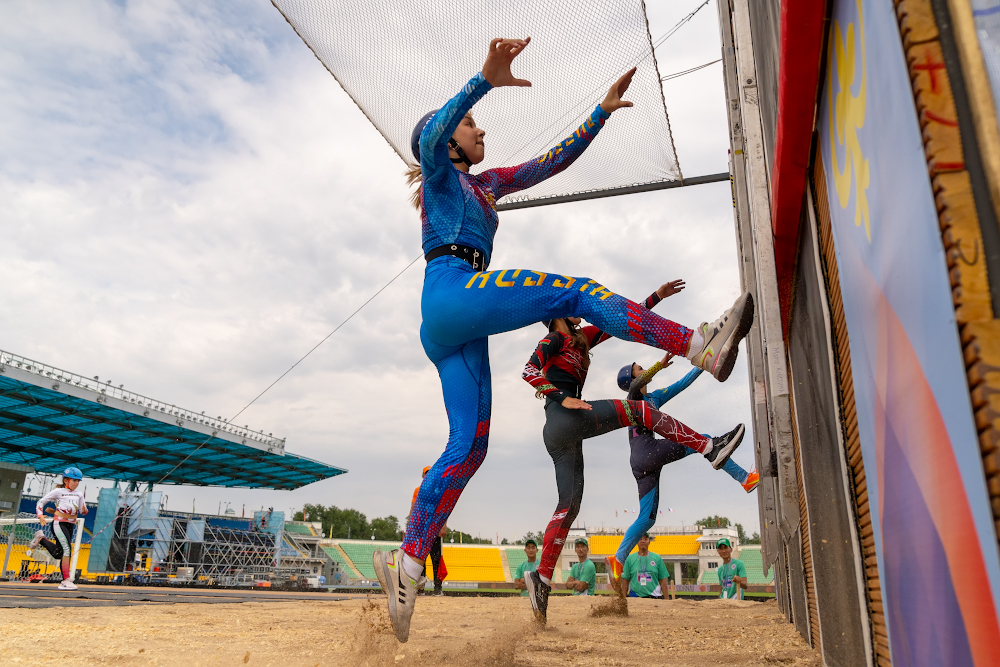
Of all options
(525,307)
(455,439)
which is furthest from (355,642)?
(525,307)

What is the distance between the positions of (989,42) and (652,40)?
4.77m

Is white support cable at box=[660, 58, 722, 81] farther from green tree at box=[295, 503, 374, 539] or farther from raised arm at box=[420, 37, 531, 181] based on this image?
green tree at box=[295, 503, 374, 539]

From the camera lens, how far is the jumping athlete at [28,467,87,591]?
27.8 feet

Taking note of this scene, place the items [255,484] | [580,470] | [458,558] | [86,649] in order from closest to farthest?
[86,649] < [580,470] < [255,484] < [458,558]

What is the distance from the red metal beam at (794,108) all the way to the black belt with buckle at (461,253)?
1.15 meters

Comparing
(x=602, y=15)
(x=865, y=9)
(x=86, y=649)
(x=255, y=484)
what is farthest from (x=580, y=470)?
(x=255, y=484)

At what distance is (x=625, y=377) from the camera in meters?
6.09

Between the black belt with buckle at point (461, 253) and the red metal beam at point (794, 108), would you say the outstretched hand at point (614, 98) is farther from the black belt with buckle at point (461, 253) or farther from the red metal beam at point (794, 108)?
the red metal beam at point (794, 108)

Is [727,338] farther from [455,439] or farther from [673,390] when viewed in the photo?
[673,390]

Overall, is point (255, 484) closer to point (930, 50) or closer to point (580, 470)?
point (580, 470)

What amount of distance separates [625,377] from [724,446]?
202cm

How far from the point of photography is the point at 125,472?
2814 centimetres

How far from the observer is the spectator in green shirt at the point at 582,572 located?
9789 mm

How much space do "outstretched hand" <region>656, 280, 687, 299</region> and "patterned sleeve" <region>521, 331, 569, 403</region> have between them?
1.09m
